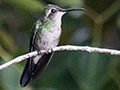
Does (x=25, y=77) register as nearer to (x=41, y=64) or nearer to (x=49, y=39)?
(x=41, y=64)


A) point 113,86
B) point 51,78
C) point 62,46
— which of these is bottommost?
point 113,86

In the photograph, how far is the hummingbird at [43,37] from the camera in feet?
3.40

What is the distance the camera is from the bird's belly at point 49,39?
105cm

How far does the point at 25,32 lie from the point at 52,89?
0.90 ft

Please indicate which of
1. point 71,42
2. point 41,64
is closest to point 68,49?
point 71,42

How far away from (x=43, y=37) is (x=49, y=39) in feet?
0.09

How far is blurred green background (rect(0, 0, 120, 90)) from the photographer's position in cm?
104

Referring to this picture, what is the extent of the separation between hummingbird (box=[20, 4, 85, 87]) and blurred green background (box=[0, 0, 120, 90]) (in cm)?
2

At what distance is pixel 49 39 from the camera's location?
105cm

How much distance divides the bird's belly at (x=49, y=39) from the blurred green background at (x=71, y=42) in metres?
0.03

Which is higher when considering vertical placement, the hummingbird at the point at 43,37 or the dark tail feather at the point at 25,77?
the hummingbird at the point at 43,37

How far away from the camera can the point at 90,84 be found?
1.11m

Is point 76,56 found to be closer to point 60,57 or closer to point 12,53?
point 60,57

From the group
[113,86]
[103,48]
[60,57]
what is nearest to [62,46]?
[60,57]
